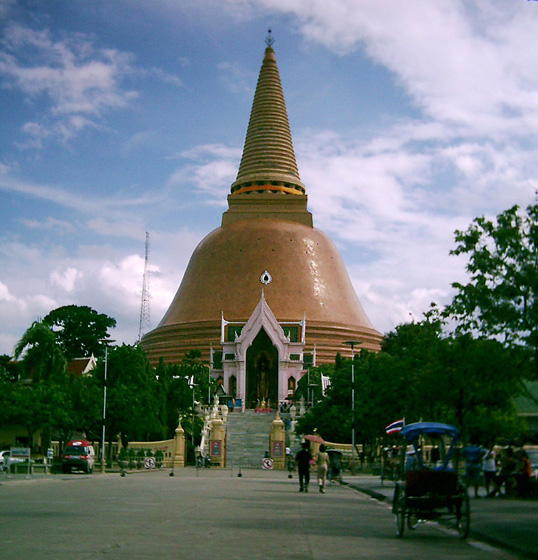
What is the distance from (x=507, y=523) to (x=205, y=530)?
5.57m

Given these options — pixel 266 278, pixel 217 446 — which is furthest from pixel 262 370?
pixel 217 446

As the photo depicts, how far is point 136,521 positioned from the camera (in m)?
14.3

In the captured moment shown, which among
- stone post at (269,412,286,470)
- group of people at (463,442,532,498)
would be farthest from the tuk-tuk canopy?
stone post at (269,412,286,470)

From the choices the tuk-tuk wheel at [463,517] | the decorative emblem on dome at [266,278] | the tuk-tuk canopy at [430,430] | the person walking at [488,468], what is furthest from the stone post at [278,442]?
the tuk-tuk wheel at [463,517]

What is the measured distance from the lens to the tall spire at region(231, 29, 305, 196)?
3059 inches

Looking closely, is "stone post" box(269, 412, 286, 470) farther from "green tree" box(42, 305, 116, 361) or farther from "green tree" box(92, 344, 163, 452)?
"green tree" box(42, 305, 116, 361)

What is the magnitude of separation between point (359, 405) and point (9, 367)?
36.9 m

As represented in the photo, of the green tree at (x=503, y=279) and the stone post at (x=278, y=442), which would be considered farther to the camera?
the stone post at (x=278, y=442)

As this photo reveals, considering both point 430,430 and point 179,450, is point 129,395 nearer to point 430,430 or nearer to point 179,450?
point 179,450

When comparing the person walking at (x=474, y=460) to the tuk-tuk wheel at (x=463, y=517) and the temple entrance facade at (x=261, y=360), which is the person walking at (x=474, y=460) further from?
the temple entrance facade at (x=261, y=360)

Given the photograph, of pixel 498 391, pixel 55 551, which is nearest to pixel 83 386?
pixel 498 391

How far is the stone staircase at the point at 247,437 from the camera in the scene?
163 ft

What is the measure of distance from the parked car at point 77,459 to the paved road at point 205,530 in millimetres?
16192

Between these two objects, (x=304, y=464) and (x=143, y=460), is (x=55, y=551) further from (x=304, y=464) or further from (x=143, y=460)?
Result: (x=143, y=460)
